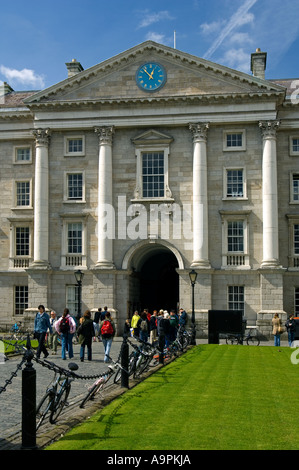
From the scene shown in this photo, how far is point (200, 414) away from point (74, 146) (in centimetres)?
3191

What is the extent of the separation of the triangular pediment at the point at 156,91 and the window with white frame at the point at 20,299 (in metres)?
13.0

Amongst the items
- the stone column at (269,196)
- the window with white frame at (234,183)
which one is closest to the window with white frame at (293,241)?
the stone column at (269,196)

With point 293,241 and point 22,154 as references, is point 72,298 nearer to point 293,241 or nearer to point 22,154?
point 22,154

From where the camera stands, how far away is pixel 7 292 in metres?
42.7

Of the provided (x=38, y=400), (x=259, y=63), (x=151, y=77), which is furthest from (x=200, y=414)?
(x=259, y=63)

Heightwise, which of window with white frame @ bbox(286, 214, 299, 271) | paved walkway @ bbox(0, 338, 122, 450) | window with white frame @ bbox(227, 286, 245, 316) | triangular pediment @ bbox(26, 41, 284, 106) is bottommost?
paved walkway @ bbox(0, 338, 122, 450)

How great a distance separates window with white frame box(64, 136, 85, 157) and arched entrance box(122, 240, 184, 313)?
7.72m

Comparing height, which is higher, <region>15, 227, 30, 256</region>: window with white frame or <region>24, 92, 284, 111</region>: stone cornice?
<region>24, 92, 284, 111</region>: stone cornice

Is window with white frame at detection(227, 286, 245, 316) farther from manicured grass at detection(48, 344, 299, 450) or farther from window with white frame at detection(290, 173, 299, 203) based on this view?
manicured grass at detection(48, 344, 299, 450)

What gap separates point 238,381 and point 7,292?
1115 inches

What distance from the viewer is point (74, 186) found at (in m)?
41.6

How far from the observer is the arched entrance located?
134 feet

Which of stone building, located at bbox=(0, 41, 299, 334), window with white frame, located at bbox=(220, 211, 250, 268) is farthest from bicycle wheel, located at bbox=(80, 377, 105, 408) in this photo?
window with white frame, located at bbox=(220, 211, 250, 268)
